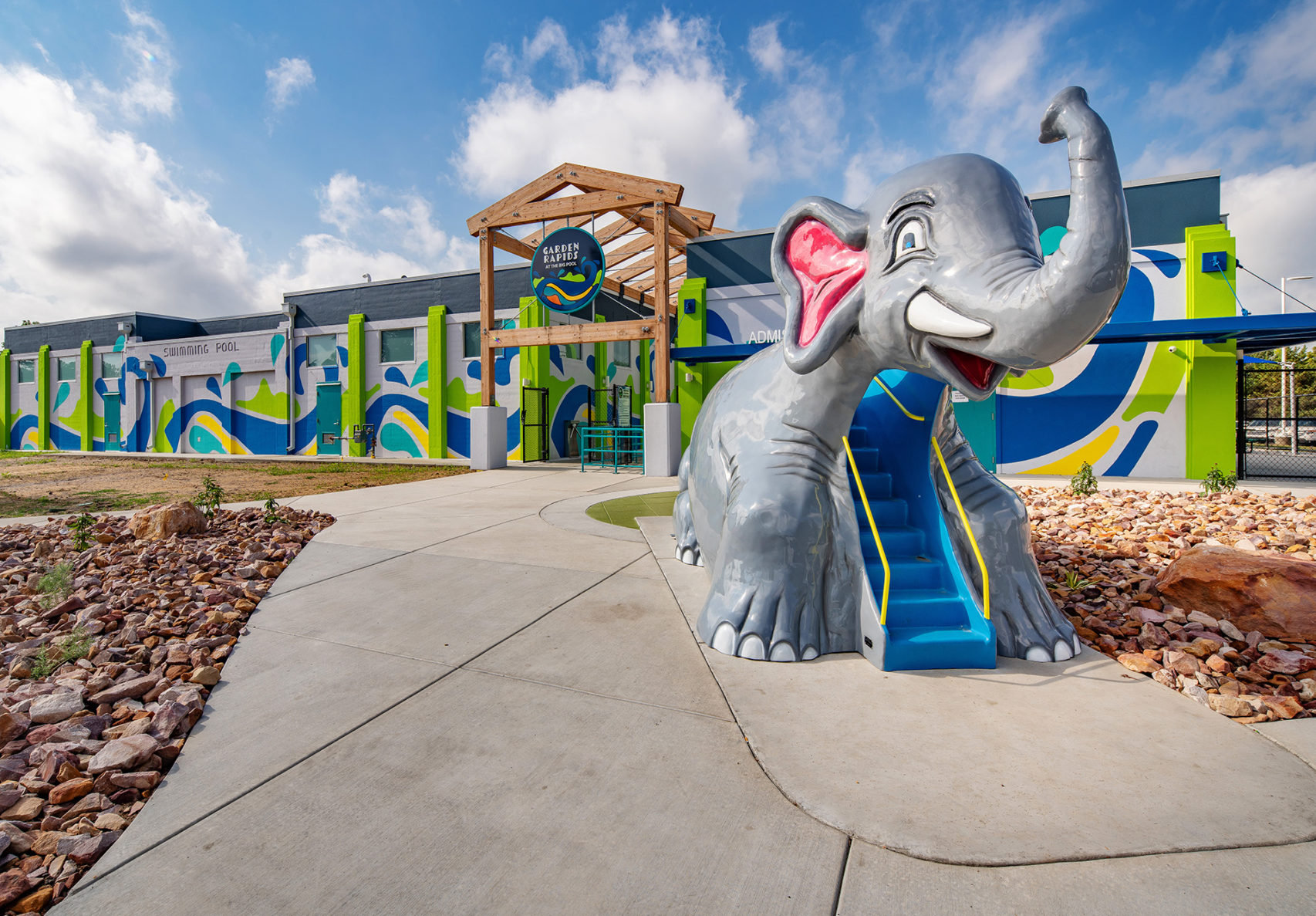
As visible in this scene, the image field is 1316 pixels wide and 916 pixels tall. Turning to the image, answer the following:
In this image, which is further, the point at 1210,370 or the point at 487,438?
the point at 487,438

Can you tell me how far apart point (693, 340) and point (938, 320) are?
1097cm

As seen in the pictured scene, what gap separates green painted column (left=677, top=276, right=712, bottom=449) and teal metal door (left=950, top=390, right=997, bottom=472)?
475cm

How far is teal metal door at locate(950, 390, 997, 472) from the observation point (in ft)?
36.3

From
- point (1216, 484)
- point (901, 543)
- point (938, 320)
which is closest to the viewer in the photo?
point (938, 320)

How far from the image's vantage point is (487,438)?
12.7 metres

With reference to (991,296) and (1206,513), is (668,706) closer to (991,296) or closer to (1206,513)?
(991,296)

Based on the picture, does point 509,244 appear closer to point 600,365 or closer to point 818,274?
point 600,365

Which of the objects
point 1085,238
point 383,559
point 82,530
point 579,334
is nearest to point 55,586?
point 383,559

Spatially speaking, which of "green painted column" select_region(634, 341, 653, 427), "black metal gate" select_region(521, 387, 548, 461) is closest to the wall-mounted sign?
"black metal gate" select_region(521, 387, 548, 461)

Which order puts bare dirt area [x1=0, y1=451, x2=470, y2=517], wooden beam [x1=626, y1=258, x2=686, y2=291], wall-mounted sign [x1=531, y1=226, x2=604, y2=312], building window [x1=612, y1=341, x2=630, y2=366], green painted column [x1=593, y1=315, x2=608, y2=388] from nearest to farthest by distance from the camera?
bare dirt area [x1=0, y1=451, x2=470, y2=517]
wall-mounted sign [x1=531, y1=226, x2=604, y2=312]
wooden beam [x1=626, y1=258, x2=686, y2=291]
green painted column [x1=593, y1=315, x2=608, y2=388]
building window [x1=612, y1=341, x2=630, y2=366]

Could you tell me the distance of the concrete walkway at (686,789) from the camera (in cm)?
140

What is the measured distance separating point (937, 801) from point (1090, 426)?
37.0 ft

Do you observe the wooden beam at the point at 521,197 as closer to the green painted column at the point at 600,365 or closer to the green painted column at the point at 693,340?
the green painted column at the point at 693,340

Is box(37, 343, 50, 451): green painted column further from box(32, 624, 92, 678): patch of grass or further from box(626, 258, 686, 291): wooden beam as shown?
box(32, 624, 92, 678): patch of grass
